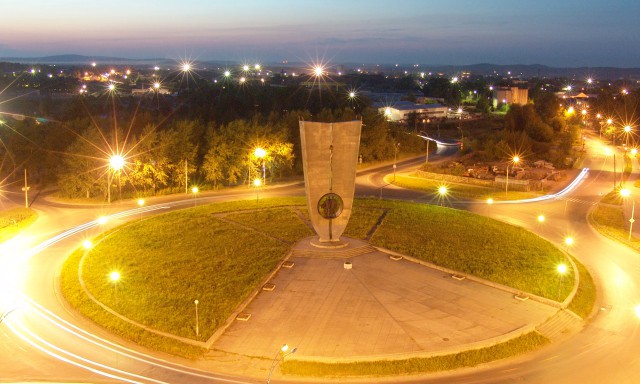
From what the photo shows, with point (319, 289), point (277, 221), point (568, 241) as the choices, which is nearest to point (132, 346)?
point (319, 289)

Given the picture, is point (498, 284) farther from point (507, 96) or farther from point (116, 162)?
point (507, 96)

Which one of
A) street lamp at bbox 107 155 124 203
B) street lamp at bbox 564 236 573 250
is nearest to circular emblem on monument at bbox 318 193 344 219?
street lamp at bbox 564 236 573 250

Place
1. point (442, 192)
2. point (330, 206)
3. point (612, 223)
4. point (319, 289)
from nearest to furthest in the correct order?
point (319, 289)
point (330, 206)
point (612, 223)
point (442, 192)

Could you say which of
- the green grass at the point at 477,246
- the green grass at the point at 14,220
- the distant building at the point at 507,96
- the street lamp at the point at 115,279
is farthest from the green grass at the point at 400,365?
the distant building at the point at 507,96

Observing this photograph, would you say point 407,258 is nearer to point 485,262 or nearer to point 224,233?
point 485,262

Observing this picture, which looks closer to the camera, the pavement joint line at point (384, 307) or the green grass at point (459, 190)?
the pavement joint line at point (384, 307)

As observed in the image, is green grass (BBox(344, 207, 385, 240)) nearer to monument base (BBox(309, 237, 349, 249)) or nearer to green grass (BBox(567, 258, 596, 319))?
monument base (BBox(309, 237, 349, 249))

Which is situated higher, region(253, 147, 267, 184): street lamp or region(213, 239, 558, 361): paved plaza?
region(253, 147, 267, 184): street lamp

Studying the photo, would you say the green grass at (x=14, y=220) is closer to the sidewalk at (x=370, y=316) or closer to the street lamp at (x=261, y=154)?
the street lamp at (x=261, y=154)
